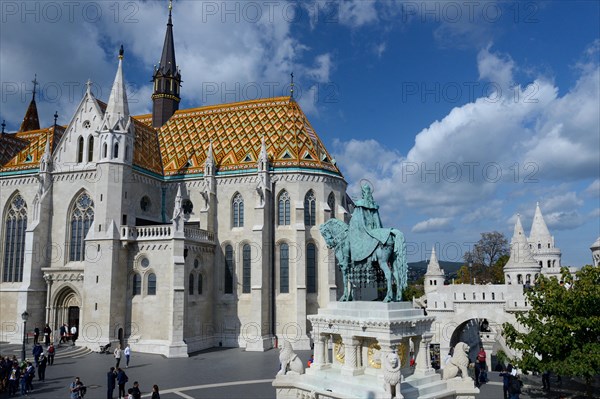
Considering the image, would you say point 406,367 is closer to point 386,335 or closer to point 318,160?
point 386,335

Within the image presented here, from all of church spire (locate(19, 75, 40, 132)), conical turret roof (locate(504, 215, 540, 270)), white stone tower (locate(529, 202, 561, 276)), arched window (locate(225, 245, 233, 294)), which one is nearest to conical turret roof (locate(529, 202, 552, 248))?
white stone tower (locate(529, 202, 561, 276))

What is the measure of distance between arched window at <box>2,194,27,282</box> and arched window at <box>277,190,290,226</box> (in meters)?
18.4

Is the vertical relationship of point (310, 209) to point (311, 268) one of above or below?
above

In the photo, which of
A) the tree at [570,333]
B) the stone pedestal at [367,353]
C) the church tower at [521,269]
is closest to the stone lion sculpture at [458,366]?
the stone pedestal at [367,353]

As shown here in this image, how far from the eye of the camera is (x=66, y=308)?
3156cm

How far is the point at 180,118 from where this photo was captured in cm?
4209

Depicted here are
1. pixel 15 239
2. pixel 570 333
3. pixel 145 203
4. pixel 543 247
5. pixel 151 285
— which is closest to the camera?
pixel 570 333

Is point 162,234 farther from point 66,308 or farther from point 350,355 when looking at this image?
point 350,355

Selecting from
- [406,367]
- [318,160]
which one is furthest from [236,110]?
[406,367]

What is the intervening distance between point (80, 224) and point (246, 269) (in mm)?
11693

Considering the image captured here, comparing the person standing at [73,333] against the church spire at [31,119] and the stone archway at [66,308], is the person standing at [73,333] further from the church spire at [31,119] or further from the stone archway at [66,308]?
the church spire at [31,119]

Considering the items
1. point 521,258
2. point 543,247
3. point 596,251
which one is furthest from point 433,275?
point 596,251

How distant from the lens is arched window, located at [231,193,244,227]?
112 ft

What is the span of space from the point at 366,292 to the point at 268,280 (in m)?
18.1
